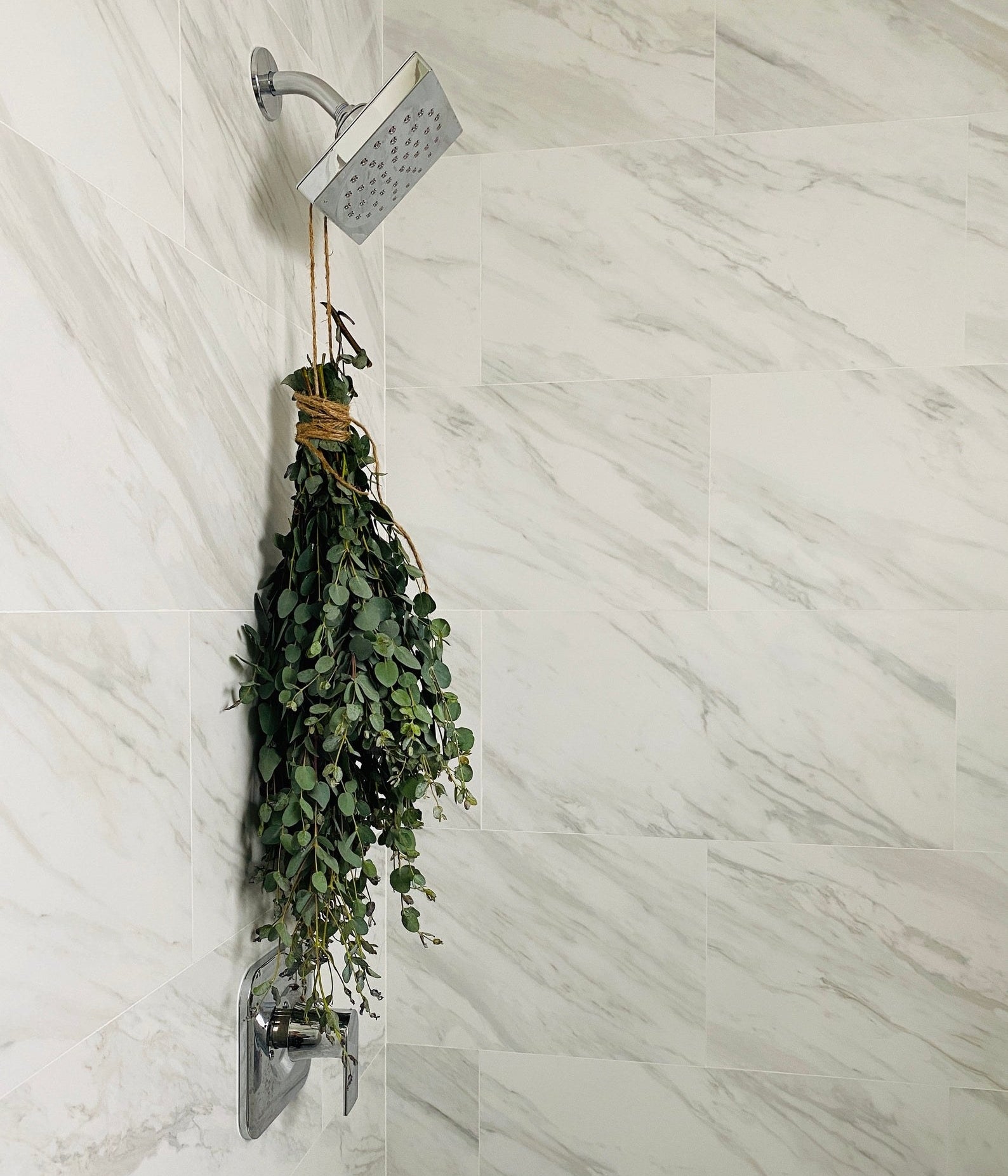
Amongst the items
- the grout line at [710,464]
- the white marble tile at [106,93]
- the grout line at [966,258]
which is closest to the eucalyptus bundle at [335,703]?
the white marble tile at [106,93]

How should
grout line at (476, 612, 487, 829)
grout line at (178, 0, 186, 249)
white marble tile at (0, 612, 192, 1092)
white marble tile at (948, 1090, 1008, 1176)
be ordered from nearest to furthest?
white marble tile at (0, 612, 192, 1092), grout line at (178, 0, 186, 249), white marble tile at (948, 1090, 1008, 1176), grout line at (476, 612, 487, 829)

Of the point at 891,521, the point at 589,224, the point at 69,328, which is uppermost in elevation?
the point at 589,224

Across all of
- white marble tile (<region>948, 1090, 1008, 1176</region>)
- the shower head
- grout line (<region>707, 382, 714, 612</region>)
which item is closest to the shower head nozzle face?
the shower head

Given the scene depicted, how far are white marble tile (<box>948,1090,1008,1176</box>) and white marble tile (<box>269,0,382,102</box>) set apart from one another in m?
1.61

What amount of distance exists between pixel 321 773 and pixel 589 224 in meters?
0.90

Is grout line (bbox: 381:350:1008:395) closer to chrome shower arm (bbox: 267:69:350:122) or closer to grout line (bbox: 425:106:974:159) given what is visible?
grout line (bbox: 425:106:974:159)

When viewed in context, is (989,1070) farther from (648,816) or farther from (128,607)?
(128,607)

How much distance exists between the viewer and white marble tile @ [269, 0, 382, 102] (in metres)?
1.21

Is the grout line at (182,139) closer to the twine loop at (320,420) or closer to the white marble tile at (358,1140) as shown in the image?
the twine loop at (320,420)

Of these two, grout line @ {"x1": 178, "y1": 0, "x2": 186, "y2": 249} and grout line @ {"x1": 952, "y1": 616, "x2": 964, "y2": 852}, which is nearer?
grout line @ {"x1": 178, "y1": 0, "x2": 186, "y2": 249}

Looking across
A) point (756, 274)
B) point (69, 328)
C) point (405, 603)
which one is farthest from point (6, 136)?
point (756, 274)

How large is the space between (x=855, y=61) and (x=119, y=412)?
1152 mm

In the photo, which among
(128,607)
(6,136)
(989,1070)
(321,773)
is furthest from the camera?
(989,1070)

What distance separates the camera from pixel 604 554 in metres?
1.45
